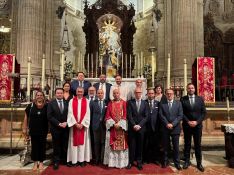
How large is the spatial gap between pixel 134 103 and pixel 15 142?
3.40 meters

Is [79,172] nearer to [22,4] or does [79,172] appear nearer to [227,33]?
[22,4]

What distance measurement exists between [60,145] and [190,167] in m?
2.62

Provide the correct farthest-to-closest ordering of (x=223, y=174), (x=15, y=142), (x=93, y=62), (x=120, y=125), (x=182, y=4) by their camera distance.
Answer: (x=93, y=62)
(x=182, y=4)
(x=15, y=142)
(x=120, y=125)
(x=223, y=174)

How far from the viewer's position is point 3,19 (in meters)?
15.5

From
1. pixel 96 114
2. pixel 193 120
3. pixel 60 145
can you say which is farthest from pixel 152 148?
pixel 60 145

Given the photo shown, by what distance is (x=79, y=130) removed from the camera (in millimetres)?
6203

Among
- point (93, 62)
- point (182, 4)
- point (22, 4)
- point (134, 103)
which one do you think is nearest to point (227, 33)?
point (182, 4)

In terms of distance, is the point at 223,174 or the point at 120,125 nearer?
the point at 223,174

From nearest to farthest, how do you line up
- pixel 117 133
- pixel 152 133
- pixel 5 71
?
pixel 117 133
pixel 152 133
pixel 5 71

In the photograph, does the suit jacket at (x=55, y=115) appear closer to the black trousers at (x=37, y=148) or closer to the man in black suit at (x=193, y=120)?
the black trousers at (x=37, y=148)

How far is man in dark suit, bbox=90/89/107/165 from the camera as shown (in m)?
6.28

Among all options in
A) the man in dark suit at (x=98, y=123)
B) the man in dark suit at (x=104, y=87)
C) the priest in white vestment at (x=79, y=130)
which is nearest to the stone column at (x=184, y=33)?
the man in dark suit at (x=104, y=87)

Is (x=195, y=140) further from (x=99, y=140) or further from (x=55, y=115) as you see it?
(x=55, y=115)

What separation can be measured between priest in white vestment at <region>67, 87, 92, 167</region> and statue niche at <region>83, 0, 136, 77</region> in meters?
8.69
